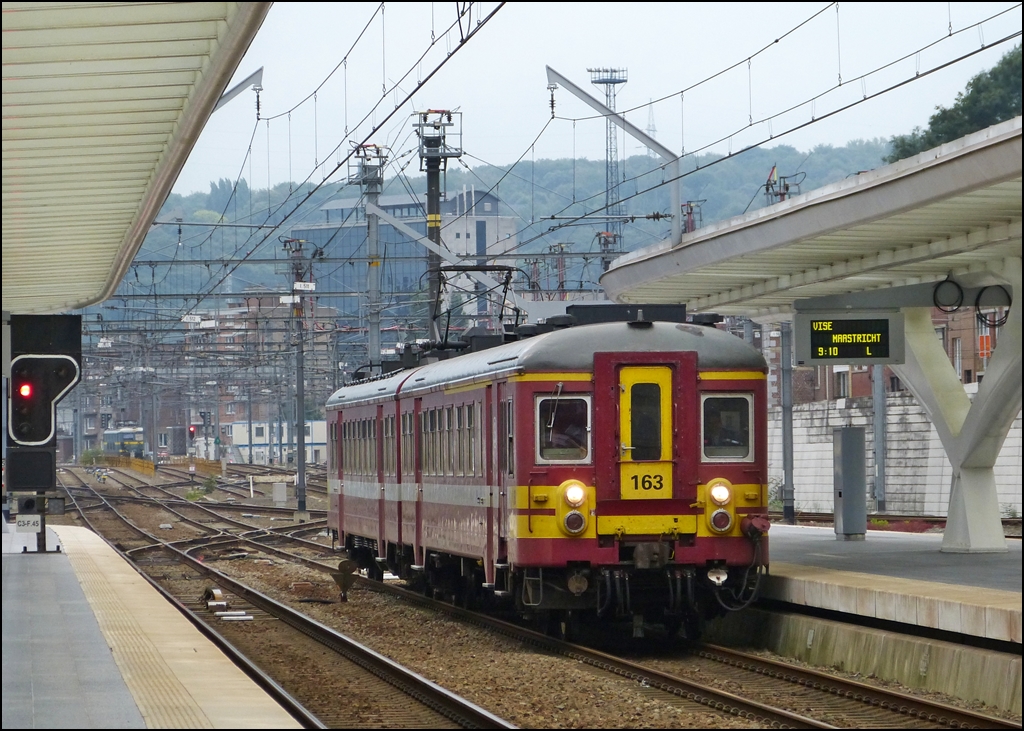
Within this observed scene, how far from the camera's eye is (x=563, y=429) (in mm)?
13898

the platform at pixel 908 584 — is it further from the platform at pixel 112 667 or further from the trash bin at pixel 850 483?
the platform at pixel 112 667

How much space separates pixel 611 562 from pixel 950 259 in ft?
16.3

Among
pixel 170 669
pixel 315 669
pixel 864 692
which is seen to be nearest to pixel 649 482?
pixel 864 692

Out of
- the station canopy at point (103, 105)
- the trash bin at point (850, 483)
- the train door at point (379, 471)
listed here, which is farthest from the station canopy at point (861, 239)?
the station canopy at point (103, 105)

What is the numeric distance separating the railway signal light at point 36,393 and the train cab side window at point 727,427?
5604 millimetres

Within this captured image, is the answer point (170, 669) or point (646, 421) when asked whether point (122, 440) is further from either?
point (170, 669)

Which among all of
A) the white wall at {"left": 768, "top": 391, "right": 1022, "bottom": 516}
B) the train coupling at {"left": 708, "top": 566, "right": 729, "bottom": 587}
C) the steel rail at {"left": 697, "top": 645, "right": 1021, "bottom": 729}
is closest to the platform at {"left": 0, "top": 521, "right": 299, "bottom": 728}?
the steel rail at {"left": 697, "top": 645, "right": 1021, "bottom": 729}

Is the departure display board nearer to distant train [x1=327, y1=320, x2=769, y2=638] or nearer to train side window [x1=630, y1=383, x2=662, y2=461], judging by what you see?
distant train [x1=327, y1=320, x2=769, y2=638]

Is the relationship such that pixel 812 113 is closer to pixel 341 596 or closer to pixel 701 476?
pixel 701 476

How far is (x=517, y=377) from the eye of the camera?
45.8ft

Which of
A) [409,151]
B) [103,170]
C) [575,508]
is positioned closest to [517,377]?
[575,508]

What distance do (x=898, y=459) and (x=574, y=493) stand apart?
28039mm

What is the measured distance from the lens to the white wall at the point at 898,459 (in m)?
34.7

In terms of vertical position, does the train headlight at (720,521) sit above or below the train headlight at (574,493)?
below
